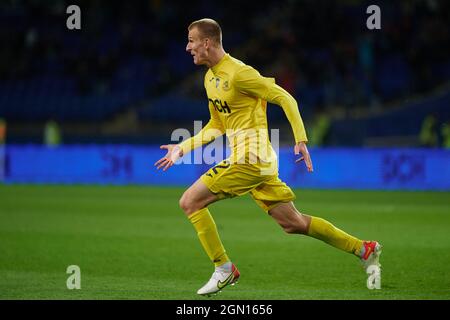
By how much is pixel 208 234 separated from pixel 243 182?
546mm

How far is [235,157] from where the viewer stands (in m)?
7.38

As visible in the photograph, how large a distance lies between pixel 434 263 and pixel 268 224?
478 cm

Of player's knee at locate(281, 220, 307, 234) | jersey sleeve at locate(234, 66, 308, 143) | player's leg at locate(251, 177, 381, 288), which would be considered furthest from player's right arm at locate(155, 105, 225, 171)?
player's knee at locate(281, 220, 307, 234)

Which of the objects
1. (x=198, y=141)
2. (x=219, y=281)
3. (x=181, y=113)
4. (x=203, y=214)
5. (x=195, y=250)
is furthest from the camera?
(x=181, y=113)

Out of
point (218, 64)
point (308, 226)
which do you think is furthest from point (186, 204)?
point (218, 64)

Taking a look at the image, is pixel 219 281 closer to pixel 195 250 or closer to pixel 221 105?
pixel 221 105

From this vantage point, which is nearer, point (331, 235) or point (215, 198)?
point (215, 198)

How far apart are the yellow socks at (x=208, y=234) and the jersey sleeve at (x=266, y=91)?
3.49 feet

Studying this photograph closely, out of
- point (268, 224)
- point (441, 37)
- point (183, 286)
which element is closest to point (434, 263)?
point (183, 286)

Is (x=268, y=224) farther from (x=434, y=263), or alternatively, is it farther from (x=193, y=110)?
(x=193, y=110)

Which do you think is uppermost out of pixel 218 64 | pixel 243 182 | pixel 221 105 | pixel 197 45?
pixel 197 45

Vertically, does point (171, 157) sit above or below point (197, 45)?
below

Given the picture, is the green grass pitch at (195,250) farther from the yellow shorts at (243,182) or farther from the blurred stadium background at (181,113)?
the yellow shorts at (243,182)

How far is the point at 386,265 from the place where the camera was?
29.7ft
